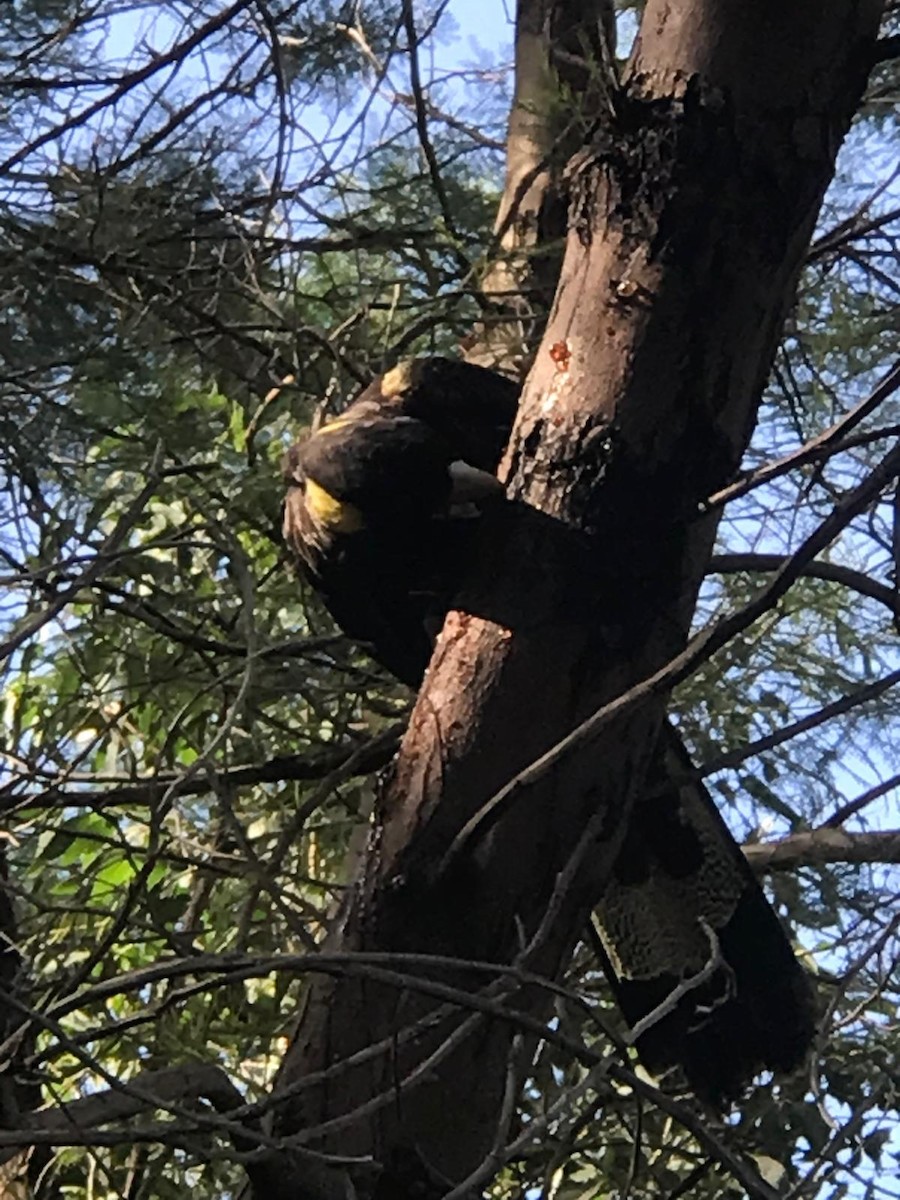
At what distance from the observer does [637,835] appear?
1.41 m

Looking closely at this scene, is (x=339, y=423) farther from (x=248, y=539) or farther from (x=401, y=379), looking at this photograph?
(x=248, y=539)

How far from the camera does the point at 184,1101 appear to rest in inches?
47.0

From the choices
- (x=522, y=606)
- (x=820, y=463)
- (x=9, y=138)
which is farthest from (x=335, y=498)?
(x=9, y=138)

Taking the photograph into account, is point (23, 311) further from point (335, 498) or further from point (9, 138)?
point (335, 498)

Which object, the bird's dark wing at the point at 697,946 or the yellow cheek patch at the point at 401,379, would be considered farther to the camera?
the yellow cheek patch at the point at 401,379

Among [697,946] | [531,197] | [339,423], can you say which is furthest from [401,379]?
[697,946]

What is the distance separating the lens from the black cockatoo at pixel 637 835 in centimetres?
134

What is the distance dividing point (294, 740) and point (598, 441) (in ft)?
2.93

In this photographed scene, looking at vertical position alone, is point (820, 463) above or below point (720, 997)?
above

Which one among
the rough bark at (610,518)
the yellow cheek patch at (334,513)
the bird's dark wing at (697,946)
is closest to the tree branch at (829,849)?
the bird's dark wing at (697,946)

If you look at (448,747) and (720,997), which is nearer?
(448,747)

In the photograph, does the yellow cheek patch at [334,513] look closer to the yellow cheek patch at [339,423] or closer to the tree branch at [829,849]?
the yellow cheek patch at [339,423]

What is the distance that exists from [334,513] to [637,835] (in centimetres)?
41

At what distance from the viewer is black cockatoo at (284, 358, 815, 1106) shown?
1.34 m
